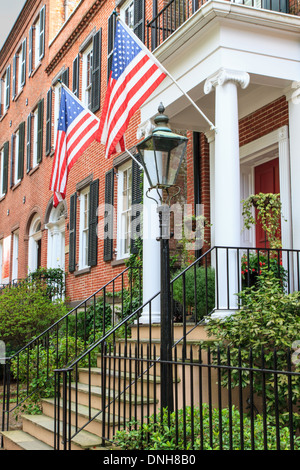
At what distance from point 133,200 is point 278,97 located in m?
4.10

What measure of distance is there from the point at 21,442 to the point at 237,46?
5.74 metres

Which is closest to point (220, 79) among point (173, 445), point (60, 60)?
point (173, 445)

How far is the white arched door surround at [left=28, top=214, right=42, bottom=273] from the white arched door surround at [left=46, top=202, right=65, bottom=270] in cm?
180

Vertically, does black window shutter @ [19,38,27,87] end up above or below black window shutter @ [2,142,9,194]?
above

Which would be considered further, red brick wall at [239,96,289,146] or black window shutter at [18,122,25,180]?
black window shutter at [18,122,25,180]

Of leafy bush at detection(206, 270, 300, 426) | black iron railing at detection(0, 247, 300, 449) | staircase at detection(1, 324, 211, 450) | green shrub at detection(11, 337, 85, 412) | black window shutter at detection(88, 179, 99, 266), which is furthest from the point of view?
black window shutter at detection(88, 179, 99, 266)

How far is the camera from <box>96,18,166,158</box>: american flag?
7.80m

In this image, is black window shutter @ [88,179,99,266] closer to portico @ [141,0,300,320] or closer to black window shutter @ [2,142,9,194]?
portico @ [141,0,300,320]

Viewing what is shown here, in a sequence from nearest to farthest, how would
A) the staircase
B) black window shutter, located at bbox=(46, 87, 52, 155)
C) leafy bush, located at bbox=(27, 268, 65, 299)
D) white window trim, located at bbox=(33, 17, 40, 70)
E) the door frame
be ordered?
the staircase, the door frame, leafy bush, located at bbox=(27, 268, 65, 299), black window shutter, located at bbox=(46, 87, 52, 155), white window trim, located at bbox=(33, 17, 40, 70)

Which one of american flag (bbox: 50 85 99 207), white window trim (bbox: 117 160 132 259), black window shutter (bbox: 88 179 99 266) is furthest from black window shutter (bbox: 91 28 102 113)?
american flag (bbox: 50 85 99 207)

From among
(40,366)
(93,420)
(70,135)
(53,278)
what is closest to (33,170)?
(53,278)

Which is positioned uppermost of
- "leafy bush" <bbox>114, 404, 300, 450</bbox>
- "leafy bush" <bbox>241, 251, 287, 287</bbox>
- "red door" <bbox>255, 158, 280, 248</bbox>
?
"red door" <bbox>255, 158, 280, 248</bbox>

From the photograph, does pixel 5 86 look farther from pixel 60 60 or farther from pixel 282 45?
pixel 282 45

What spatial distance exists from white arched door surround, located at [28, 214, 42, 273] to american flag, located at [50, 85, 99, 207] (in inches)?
360
